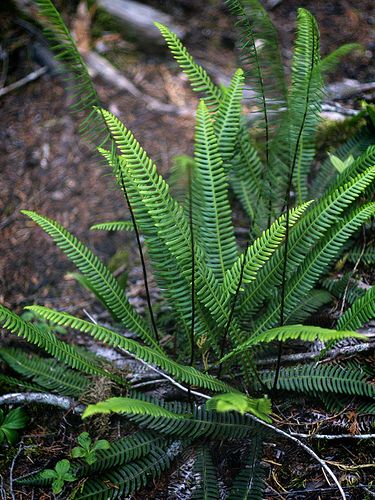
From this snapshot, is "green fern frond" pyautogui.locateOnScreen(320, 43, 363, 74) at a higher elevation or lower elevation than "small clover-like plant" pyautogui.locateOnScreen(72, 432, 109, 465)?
higher

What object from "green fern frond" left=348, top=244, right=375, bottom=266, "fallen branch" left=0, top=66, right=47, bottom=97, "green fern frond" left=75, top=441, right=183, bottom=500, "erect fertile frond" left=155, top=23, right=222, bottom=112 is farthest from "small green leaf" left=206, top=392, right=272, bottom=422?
"fallen branch" left=0, top=66, right=47, bottom=97

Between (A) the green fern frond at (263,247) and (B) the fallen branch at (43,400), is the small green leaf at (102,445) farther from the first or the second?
(A) the green fern frond at (263,247)

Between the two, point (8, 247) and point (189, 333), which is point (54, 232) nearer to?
point (189, 333)

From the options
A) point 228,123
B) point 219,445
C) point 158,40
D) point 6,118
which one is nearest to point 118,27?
point 158,40

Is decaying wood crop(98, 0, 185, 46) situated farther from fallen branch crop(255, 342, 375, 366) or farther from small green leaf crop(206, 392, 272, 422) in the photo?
small green leaf crop(206, 392, 272, 422)

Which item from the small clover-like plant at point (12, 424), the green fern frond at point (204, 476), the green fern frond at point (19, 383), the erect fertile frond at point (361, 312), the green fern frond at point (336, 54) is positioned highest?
the green fern frond at point (336, 54)

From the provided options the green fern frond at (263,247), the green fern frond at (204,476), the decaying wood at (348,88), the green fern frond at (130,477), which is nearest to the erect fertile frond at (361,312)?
the green fern frond at (263,247)

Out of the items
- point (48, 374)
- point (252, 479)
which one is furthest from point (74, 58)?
point (252, 479)
